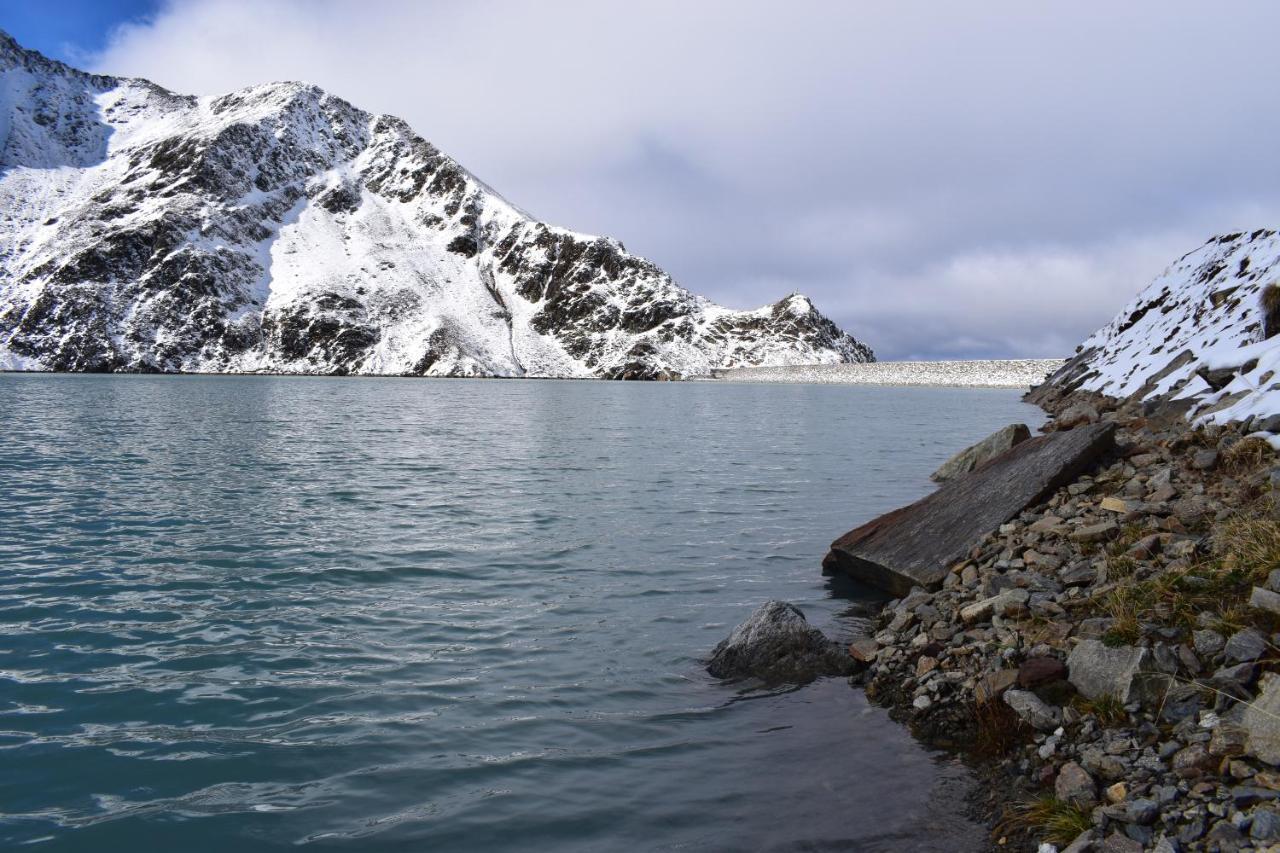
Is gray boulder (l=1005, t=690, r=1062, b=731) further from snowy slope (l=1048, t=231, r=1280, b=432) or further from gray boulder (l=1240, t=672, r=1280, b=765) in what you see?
snowy slope (l=1048, t=231, r=1280, b=432)

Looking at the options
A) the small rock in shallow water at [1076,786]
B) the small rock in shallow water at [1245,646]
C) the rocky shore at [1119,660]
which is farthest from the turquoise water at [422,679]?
the small rock in shallow water at [1245,646]

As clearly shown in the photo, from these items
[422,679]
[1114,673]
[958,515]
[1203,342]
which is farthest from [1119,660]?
[1203,342]

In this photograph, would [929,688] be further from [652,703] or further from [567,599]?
[567,599]

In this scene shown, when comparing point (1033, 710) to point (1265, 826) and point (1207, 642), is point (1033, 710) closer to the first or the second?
point (1207, 642)

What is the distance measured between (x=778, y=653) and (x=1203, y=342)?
20.4 meters

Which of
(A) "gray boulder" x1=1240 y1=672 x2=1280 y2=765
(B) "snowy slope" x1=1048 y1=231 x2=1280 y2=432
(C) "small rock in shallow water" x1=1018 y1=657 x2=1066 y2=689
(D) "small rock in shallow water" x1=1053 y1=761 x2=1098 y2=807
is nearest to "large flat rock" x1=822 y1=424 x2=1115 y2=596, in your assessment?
(B) "snowy slope" x1=1048 y1=231 x2=1280 y2=432

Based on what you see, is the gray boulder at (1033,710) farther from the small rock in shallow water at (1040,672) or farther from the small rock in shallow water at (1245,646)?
the small rock in shallow water at (1245,646)

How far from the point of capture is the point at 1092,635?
8.19 metres

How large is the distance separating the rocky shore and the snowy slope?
1.96m

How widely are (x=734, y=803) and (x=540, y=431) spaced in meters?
42.9

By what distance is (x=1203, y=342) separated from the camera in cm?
2277

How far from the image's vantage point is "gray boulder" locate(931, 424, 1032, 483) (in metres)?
20.1

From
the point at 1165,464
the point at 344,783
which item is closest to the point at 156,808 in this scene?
the point at 344,783

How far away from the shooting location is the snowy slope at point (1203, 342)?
14.0m
